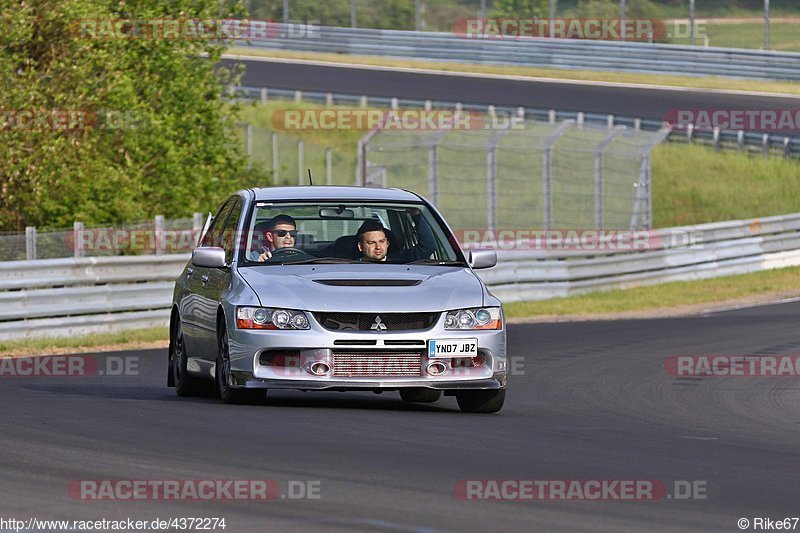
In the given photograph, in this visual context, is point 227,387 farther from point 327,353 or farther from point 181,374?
point 181,374

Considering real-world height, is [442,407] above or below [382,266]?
below

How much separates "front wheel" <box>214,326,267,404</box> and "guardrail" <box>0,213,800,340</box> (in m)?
8.77

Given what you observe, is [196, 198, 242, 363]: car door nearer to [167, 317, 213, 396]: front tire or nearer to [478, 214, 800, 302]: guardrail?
[167, 317, 213, 396]: front tire

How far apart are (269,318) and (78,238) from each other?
1104cm

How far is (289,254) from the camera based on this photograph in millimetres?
11562

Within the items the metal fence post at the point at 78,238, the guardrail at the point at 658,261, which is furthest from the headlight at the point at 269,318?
the guardrail at the point at 658,261

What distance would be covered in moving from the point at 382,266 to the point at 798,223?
24325 mm

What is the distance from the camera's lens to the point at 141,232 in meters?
22.8

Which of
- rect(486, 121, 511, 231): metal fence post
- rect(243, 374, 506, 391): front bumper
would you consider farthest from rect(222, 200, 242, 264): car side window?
rect(486, 121, 511, 231): metal fence post

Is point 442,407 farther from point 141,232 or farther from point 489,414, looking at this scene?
point 141,232

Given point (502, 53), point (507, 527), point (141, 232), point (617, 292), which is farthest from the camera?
point (502, 53)

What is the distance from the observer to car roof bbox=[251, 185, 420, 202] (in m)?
11.9

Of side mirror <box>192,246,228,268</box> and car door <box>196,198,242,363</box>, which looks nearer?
side mirror <box>192,246,228,268</box>

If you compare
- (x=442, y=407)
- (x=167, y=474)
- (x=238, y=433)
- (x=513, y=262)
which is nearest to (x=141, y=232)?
(x=513, y=262)
